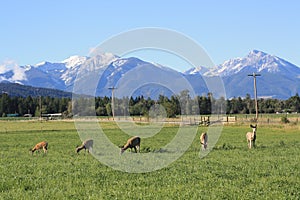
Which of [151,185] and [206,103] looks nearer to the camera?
[151,185]

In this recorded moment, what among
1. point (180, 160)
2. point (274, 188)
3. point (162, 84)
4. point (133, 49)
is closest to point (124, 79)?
point (162, 84)

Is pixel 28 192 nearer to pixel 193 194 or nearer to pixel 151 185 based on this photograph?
pixel 151 185

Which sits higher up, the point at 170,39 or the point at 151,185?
the point at 170,39

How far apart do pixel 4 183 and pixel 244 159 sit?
491 inches

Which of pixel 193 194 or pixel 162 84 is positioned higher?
pixel 162 84

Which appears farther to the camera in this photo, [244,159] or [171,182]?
[244,159]

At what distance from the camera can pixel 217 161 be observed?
24562mm

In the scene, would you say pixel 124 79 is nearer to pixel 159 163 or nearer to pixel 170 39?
pixel 170 39

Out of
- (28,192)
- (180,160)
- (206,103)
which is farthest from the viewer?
(206,103)

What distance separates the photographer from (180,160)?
84.3 feet

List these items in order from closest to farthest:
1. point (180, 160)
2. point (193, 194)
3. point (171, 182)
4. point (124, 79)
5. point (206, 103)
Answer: point (193, 194), point (171, 182), point (180, 160), point (124, 79), point (206, 103)

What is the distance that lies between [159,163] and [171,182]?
6.12 m

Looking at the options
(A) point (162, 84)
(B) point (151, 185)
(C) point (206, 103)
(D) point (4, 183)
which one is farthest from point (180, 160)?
(C) point (206, 103)

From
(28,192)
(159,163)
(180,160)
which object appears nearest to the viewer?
(28,192)
